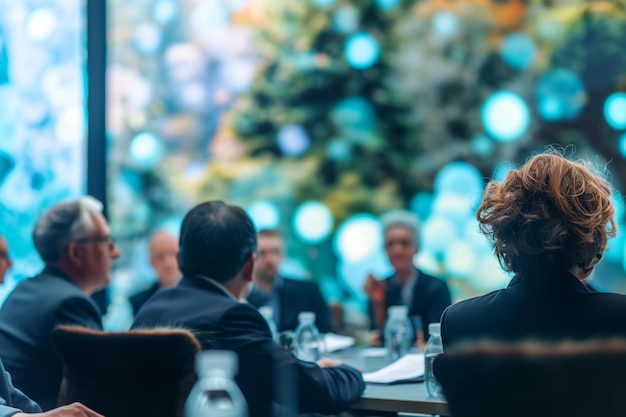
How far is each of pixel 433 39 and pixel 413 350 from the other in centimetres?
325

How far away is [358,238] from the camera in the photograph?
238 inches

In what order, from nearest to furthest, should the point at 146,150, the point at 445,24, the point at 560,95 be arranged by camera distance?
the point at 560,95, the point at 445,24, the point at 146,150

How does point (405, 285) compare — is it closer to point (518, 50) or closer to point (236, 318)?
point (518, 50)

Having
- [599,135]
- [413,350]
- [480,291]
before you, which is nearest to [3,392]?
[413,350]

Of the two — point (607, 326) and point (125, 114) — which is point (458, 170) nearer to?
point (125, 114)

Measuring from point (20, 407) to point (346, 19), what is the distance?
15.1 ft

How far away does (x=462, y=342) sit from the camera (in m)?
1.49

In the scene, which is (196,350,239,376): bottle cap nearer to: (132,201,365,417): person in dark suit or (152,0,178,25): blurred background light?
(132,201,365,417): person in dark suit

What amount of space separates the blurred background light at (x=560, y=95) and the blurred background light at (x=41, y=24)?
3312 millimetres

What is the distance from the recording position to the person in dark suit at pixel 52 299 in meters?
2.57

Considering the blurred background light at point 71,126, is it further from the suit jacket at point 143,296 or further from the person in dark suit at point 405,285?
the person in dark suit at point 405,285

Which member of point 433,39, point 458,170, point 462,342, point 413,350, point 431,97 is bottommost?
point 413,350

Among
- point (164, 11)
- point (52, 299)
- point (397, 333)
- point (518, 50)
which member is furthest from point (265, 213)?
point (52, 299)

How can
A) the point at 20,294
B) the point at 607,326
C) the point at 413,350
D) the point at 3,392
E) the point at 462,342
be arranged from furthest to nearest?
the point at 413,350 < the point at 20,294 < the point at 3,392 < the point at 607,326 < the point at 462,342
